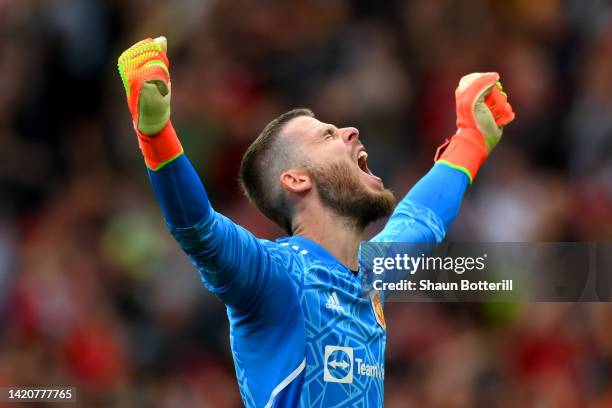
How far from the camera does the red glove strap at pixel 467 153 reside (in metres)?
4.86

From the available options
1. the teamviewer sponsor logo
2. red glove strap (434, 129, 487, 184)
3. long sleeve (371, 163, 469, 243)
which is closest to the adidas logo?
the teamviewer sponsor logo

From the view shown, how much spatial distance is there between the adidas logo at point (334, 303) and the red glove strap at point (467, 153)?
3.90 feet

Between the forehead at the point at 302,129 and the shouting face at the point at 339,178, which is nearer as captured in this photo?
the shouting face at the point at 339,178

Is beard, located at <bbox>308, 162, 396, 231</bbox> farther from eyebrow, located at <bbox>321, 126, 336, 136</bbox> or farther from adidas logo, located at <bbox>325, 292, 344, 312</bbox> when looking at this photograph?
adidas logo, located at <bbox>325, 292, 344, 312</bbox>

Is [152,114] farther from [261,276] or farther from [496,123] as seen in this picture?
[496,123]

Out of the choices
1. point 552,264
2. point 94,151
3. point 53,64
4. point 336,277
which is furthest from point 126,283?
point 336,277

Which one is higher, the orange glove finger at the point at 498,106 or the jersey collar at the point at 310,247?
the orange glove finger at the point at 498,106

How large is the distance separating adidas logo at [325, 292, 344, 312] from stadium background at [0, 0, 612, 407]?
3338mm

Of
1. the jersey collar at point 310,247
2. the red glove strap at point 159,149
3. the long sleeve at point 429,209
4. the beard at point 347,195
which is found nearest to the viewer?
the red glove strap at point 159,149

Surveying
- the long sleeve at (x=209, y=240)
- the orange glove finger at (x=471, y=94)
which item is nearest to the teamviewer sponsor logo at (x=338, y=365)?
the long sleeve at (x=209, y=240)

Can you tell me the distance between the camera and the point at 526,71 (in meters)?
8.38

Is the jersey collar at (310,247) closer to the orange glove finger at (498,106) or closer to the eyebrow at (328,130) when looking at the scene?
the eyebrow at (328,130)

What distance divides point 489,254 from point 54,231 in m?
3.85

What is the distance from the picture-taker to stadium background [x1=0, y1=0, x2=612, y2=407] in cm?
722
